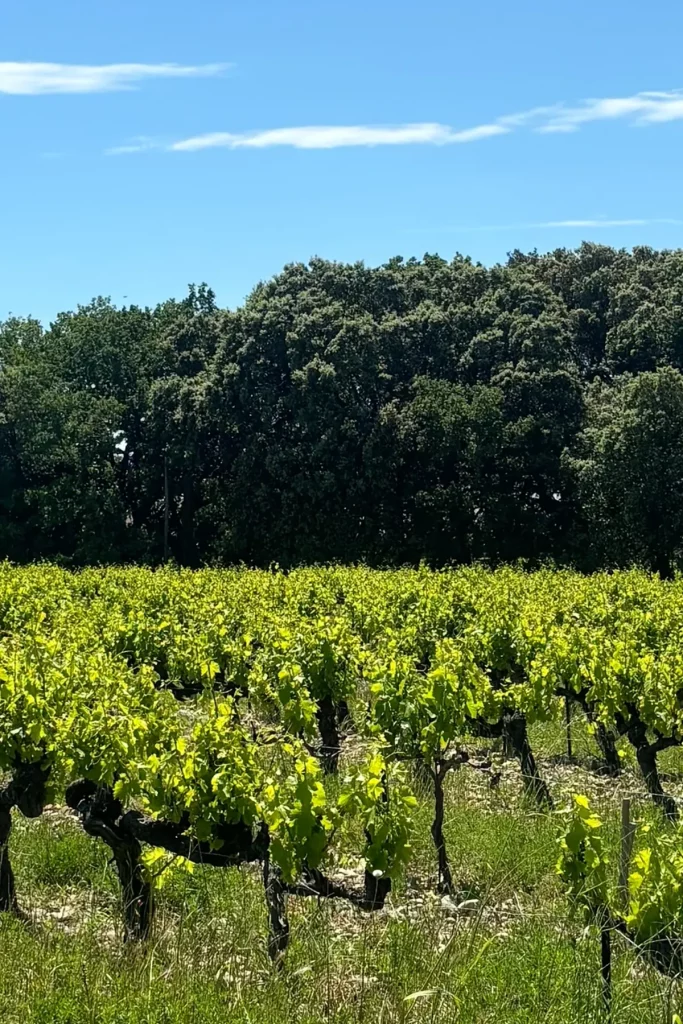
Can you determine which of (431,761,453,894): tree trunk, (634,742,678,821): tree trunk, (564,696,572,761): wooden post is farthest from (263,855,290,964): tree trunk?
(564,696,572,761): wooden post

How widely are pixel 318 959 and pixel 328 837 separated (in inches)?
28.2

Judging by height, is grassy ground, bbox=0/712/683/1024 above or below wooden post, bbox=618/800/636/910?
below

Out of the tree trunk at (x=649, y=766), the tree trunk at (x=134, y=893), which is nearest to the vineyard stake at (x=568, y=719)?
the tree trunk at (x=649, y=766)

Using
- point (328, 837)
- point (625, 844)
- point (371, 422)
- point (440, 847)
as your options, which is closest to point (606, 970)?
point (625, 844)

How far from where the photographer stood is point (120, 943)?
665cm

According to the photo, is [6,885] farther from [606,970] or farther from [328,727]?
[328,727]

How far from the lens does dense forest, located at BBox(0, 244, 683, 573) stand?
3002 cm

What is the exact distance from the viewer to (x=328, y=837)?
257 inches

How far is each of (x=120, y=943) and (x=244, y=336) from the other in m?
28.4

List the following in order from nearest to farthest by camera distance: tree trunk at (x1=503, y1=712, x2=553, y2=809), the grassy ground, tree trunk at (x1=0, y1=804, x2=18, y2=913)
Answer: the grassy ground < tree trunk at (x1=0, y1=804, x2=18, y2=913) < tree trunk at (x1=503, y1=712, x2=553, y2=809)

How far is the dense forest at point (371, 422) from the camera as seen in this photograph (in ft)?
98.5

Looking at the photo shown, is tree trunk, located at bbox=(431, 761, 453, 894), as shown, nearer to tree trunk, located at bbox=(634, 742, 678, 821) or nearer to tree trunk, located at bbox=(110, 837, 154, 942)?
tree trunk, located at bbox=(110, 837, 154, 942)

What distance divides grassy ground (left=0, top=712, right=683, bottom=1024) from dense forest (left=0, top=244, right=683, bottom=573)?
71.8 ft

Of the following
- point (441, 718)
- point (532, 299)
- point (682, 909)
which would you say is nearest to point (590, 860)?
point (682, 909)
